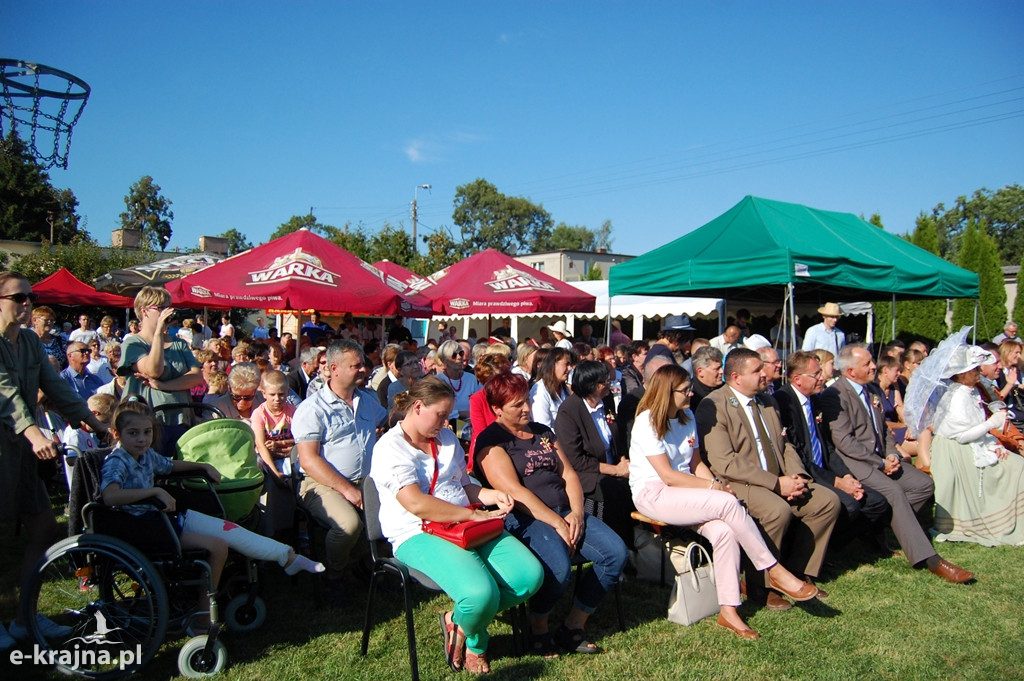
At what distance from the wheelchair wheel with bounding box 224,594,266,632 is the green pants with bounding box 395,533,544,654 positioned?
0.95m

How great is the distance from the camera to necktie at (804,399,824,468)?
5.33 meters

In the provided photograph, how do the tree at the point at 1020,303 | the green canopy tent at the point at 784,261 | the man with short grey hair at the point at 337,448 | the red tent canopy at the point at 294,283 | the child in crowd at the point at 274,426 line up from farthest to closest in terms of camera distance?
1. the tree at the point at 1020,303
2. the green canopy tent at the point at 784,261
3. the red tent canopy at the point at 294,283
4. the child in crowd at the point at 274,426
5. the man with short grey hair at the point at 337,448

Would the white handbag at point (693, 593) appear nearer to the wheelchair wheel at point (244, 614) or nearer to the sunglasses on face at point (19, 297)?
the wheelchair wheel at point (244, 614)

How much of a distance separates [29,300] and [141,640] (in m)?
1.79

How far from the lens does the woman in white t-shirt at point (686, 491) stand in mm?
3910

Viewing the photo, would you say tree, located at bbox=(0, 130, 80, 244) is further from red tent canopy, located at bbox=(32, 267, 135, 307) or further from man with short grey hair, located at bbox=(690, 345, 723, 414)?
man with short grey hair, located at bbox=(690, 345, 723, 414)

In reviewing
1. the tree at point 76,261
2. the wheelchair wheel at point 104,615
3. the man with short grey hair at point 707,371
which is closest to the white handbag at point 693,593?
the man with short grey hair at point 707,371

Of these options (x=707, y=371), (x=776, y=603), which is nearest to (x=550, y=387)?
(x=707, y=371)

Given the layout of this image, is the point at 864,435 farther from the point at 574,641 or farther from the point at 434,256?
the point at 434,256

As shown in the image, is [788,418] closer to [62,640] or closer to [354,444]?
[354,444]

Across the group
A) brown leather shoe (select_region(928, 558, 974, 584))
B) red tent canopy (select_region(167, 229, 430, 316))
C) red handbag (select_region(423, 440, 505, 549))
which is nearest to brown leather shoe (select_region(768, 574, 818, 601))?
brown leather shoe (select_region(928, 558, 974, 584))

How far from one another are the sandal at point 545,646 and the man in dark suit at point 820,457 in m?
2.42

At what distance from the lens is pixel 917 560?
4.85 metres

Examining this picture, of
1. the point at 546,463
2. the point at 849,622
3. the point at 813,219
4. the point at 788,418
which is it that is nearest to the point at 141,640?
the point at 546,463
